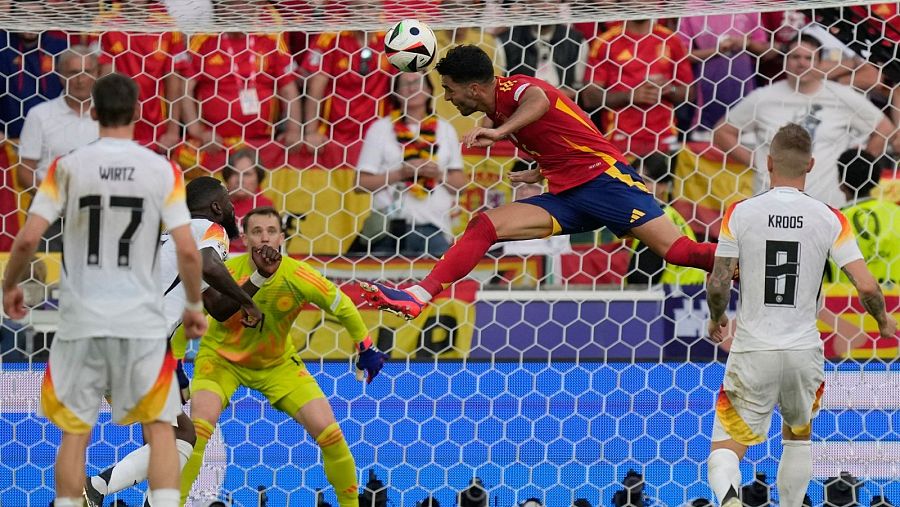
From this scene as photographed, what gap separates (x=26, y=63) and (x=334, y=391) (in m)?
3.05

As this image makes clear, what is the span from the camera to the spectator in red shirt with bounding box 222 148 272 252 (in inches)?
324

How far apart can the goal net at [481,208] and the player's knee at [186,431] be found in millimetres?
862

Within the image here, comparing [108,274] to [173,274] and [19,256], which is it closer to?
[19,256]

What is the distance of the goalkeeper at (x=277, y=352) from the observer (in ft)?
20.9

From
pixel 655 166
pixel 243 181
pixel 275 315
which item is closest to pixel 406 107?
pixel 243 181

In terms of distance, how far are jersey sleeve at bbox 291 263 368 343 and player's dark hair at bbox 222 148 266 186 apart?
194 cm

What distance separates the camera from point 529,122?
5934mm

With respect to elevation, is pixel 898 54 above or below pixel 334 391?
above

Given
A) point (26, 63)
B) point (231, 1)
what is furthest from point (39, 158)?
point (231, 1)

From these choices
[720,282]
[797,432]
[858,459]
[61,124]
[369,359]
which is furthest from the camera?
[61,124]

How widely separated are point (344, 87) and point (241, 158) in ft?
3.24

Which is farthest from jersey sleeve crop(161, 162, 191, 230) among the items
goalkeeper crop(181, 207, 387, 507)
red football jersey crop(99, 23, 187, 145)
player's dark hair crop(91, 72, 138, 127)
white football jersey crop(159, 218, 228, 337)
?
red football jersey crop(99, 23, 187, 145)

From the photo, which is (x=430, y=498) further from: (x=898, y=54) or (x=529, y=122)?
(x=898, y=54)

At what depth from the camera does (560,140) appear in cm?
624
